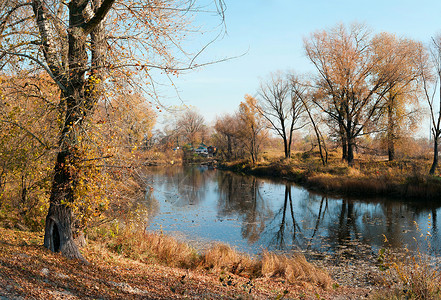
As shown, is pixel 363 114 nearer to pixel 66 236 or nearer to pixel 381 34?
pixel 381 34

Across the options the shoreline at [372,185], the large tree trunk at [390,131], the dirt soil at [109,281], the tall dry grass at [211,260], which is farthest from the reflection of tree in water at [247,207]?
Result: the large tree trunk at [390,131]

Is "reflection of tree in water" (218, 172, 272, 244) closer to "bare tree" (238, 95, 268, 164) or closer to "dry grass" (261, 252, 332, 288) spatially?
"dry grass" (261, 252, 332, 288)

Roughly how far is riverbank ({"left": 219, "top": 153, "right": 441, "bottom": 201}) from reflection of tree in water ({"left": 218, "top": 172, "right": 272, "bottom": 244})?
510 centimetres

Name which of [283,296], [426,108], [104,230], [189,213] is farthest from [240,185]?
[283,296]

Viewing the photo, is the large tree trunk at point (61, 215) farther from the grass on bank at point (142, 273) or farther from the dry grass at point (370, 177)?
the dry grass at point (370, 177)

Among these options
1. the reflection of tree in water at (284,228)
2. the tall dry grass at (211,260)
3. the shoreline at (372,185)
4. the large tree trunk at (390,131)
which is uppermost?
the large tree trunk at (390,131)

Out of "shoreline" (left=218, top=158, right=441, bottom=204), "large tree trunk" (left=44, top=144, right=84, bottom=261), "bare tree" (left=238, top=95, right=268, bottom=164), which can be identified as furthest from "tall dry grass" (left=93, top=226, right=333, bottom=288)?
"bare tree" (left=238, top=95, right=268, bottom=164)

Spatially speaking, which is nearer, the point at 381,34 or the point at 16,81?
the point at 16,81

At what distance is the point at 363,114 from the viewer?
28.0 m

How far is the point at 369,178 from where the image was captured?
Result: 74.3 ft

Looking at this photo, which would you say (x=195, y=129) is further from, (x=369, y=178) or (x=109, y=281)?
(x=109, y=281)

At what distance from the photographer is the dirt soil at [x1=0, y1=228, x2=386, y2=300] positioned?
435 centimetres

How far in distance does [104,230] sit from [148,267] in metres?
2.70

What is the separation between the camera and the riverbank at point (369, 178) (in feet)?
64.1
